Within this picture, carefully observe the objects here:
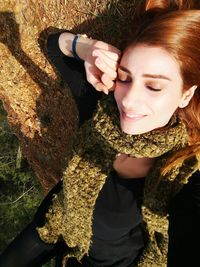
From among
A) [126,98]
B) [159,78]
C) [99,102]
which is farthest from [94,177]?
[159,78]

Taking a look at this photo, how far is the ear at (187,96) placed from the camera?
1.88 m

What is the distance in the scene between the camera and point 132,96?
179 cm

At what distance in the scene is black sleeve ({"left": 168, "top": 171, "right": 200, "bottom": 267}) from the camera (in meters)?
1.81

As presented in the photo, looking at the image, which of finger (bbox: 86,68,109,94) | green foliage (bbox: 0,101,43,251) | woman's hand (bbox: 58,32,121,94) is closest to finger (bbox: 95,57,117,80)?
woman's hand (bbox: 58,32,121,94)

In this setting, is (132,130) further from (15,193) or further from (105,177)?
(15,193)

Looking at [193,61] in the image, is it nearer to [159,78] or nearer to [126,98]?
[159,78]

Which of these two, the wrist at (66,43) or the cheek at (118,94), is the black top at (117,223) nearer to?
the cheek at (118,94)

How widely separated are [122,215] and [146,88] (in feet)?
2.69

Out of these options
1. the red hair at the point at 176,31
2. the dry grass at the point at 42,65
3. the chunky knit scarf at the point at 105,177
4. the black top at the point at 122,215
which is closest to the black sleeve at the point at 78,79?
the black top at the point at 122,215

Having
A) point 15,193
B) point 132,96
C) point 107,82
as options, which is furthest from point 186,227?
point 15,193

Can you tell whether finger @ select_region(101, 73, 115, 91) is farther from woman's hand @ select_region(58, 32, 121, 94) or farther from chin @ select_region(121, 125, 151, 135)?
chin @ select_region(121, 125, 151, 135)

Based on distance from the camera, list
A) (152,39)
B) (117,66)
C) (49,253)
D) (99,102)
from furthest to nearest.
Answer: (49,253), (99,102), (117,66), (152,39)

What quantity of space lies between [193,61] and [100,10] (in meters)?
Answer: 0.75

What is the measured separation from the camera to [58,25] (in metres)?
2.56
